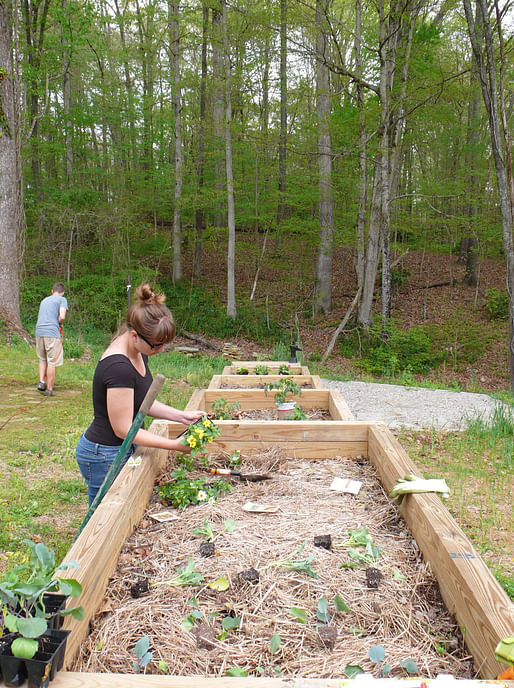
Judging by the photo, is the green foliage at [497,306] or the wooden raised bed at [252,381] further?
the green foliage at [497,306]

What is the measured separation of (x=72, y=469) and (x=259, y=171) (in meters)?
13.6

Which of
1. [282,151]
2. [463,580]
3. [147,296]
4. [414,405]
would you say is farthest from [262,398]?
[282,151]

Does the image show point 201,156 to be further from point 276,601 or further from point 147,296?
point 276,601

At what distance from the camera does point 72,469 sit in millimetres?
4562

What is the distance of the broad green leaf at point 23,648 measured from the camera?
40.9 inches

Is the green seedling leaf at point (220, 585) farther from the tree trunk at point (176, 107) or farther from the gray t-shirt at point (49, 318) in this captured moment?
the tree trunk at point (176, 107)

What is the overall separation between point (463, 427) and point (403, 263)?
1430cm

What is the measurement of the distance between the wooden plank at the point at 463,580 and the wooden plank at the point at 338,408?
1122 mm

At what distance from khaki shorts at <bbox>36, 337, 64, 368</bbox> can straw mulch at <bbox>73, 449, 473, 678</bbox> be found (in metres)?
5.17

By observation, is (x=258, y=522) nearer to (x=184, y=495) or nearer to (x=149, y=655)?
(x=184, y=495)

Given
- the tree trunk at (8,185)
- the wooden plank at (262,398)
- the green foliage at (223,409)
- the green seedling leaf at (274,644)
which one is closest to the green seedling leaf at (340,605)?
the green seedling leaf at (274,644)

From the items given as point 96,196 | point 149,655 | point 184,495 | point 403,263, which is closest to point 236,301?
point 96,196

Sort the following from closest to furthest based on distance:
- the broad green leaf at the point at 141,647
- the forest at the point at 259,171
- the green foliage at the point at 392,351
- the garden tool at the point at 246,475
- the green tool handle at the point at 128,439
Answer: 1. the broad green leaf at the point at 141,647
2. the green tool handle at the point at 128,439
3. the garden tool at the point at 246,475
4. the green foliage at the point at 392,351
5. the forest at the point at 259,171

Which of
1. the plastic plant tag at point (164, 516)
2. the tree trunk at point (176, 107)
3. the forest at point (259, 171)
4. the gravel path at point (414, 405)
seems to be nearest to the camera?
the plastic plant tag at point (164, 516)
